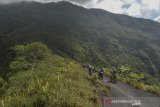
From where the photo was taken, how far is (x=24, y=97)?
22.8 metres

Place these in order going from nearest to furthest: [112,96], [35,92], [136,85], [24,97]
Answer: [24,97] < [35,92] < [112,96] < [136,85]

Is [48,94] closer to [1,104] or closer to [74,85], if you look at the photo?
[1,104]

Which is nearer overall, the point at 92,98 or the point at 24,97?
the point at 24,97

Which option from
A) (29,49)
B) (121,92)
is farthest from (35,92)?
(29,49)

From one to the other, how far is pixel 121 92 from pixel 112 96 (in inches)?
97.9

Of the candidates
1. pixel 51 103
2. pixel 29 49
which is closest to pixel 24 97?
pixel 51 103

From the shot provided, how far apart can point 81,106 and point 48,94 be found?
229 cm

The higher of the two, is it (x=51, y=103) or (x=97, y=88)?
(x=51, y=103)

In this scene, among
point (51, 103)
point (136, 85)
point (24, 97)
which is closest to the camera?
point (51, 103)

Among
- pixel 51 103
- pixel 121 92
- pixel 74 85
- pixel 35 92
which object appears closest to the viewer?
pixel 51 103

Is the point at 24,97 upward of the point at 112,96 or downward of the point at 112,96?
upward

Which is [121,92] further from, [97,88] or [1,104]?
[1,104]

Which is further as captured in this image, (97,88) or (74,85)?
(97,88)

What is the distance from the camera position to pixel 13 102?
21.8 meters
